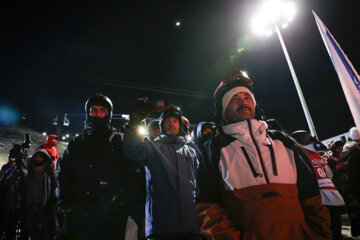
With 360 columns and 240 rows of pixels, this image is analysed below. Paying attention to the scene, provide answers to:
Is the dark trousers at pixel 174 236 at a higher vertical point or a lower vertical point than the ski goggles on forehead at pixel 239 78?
lower

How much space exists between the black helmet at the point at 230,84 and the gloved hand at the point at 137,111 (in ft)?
3.17

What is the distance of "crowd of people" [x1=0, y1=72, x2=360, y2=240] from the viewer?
1.44 metres

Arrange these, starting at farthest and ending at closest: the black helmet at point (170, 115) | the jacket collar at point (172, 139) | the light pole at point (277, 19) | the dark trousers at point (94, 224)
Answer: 1. the light pole at point (277, 19)
2. the black helmet at point (170, 115)
3. the jacket collar at point (172, 139)
4. the dark trousers at point (94, 224)

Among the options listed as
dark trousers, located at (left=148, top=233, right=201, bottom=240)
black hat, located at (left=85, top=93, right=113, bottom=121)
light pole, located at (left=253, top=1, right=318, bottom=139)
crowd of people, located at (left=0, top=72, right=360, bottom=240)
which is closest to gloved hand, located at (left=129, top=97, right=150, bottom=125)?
crowd of people, located at (left=0, top=72, right=360, bottom=240)

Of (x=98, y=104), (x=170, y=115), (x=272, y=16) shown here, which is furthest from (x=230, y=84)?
(x=272, y=16)

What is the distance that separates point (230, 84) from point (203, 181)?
40.8 inches

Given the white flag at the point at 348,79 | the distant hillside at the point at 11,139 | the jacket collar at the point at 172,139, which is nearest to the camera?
the jacket collar at the point at 172,139

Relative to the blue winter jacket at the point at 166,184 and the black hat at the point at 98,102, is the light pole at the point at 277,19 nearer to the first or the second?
the blue winter jacket at the point at 166,184

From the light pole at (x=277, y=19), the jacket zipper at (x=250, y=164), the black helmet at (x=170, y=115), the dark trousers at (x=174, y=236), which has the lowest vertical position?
the dark trousers at (x=174, y=236)

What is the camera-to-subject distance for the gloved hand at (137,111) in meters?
2.57

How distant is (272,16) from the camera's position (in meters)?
10.3

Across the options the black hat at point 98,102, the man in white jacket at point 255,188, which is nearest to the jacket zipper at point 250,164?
the man in white jacket at point 255,188

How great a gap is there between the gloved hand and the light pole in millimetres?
9085

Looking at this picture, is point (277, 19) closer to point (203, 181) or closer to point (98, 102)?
point (98, 102)
